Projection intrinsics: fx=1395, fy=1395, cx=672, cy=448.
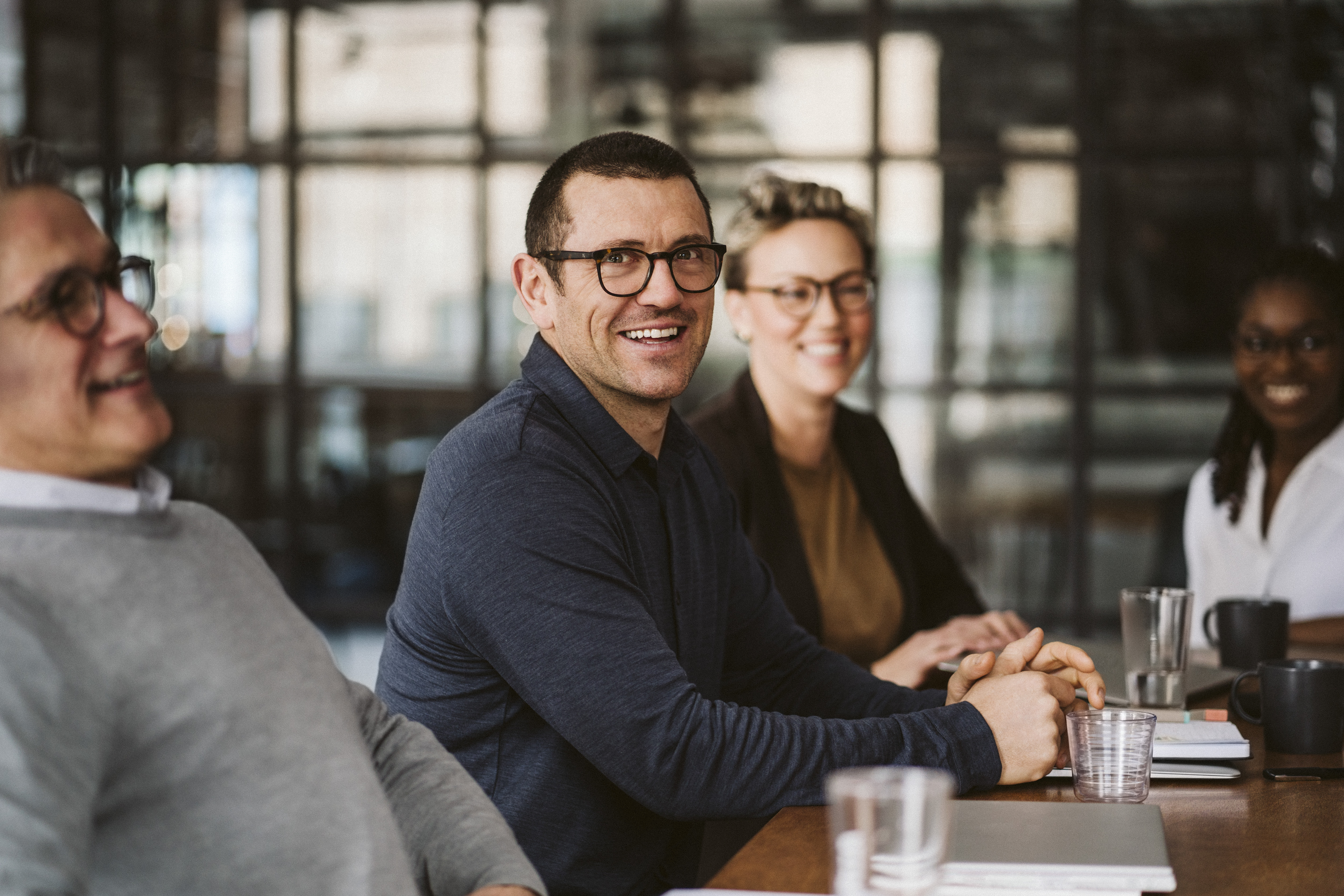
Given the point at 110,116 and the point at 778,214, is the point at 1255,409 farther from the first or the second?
the point at 110,116

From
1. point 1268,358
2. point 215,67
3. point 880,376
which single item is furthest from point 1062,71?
point 215,67

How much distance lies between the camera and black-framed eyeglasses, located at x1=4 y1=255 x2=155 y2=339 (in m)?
1.02

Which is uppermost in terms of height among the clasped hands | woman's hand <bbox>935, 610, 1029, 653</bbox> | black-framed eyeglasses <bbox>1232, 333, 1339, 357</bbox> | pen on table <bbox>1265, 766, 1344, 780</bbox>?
Answer: black-framed eyeglasses <bbox>1232, 333, 1339, 357</bbox>

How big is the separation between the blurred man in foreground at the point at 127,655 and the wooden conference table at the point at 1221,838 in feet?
1.11

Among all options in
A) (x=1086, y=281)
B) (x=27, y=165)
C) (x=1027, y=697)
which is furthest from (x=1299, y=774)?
(x=1086, y=281)

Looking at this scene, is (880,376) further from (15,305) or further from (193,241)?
(15,305)

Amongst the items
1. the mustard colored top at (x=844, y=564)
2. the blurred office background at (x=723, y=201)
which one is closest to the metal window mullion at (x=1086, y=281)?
the blurred office background at (x=723, y=201)

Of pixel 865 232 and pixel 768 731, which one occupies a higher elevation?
pixel 865 232

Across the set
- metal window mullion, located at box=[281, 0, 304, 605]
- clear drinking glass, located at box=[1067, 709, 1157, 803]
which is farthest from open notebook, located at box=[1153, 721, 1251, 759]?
metal window mullion, located at box=[281, 0, 304, 605]

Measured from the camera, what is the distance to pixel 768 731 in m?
1.45

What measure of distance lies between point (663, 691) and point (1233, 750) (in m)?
0.69

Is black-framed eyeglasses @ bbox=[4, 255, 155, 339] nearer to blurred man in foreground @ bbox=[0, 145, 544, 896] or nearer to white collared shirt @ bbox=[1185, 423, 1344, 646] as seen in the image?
blurred man in foreground @ bbox=[0, 145, 544, 896]

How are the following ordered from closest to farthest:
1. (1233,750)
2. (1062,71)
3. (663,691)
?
(663,691) < (1233,750) < (1062,71)

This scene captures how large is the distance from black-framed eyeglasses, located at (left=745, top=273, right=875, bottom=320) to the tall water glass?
35.6 inches
